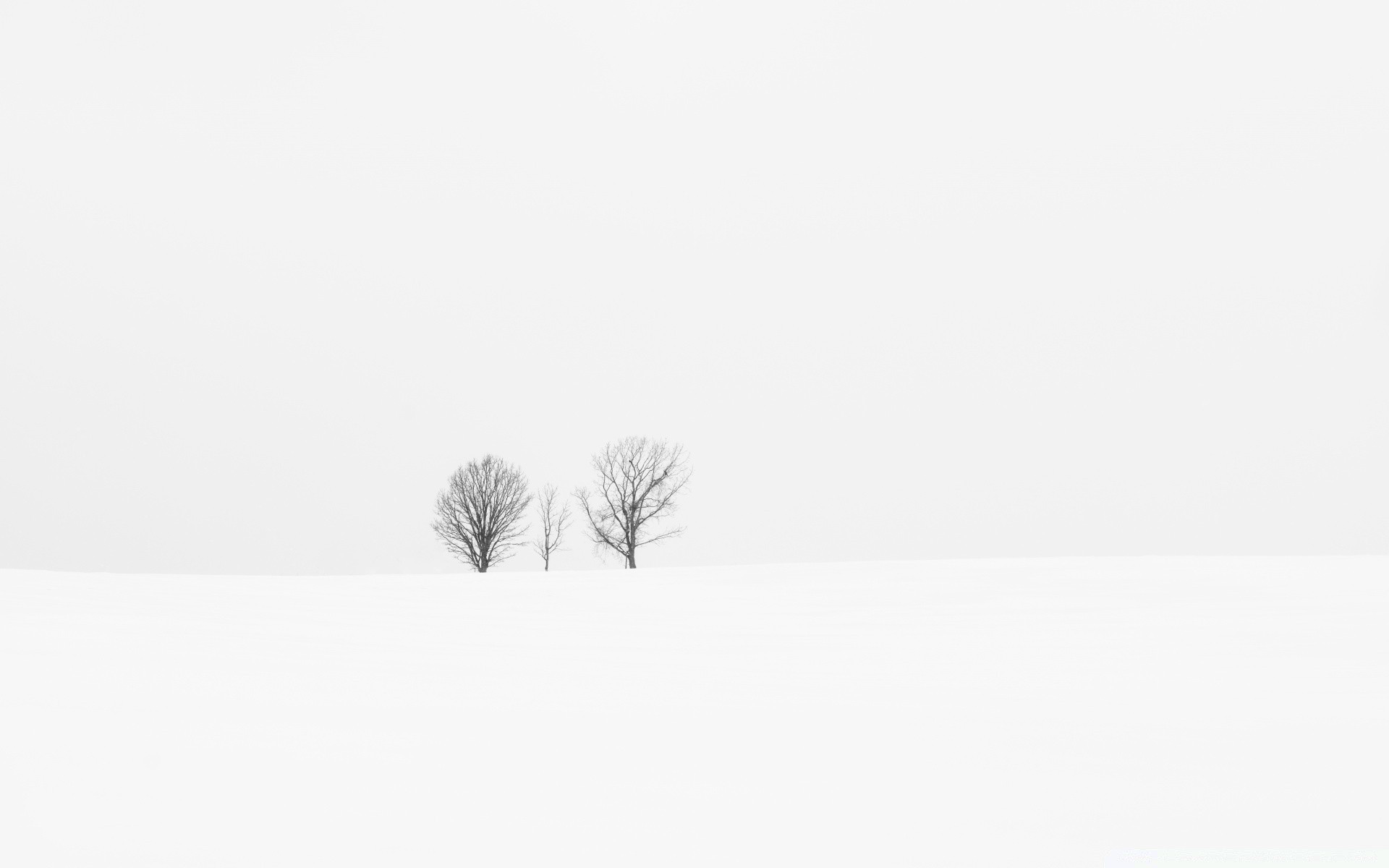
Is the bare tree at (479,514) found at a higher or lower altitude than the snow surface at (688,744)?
higher

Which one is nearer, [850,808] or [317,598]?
[850,808]

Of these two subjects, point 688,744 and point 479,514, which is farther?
point 479,514

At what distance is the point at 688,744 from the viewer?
2.15 m

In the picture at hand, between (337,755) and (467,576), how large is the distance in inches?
369

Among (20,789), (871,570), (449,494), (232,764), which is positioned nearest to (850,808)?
(232,764)

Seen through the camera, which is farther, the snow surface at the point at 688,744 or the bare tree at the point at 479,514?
the bare tree at the point at 479,514

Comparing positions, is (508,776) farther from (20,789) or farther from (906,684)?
(906,684)

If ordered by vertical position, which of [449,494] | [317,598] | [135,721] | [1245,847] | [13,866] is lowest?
[1245,847]

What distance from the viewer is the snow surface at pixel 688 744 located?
1528 millimetres

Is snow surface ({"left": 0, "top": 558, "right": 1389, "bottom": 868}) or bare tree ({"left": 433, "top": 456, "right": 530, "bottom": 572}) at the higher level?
bare tree ({"left": 433, "top": 456, "right": 530, "bottom": 572})

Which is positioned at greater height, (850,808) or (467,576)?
(467,576)

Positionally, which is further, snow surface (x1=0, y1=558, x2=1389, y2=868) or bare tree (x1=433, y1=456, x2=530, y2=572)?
bare tree (x1=433, y1=456, x2=530, y2=572)

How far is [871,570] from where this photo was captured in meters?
9.95

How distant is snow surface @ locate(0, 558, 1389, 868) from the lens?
A: 60.2 inches
